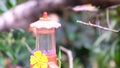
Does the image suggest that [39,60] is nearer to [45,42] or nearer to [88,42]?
[45,42]

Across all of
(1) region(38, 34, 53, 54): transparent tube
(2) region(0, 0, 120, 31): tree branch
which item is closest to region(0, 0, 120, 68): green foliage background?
(2) region(0, 0, 120, 31): tree branch

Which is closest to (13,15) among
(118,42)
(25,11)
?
(25,11)

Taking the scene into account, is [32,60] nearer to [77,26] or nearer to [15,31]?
[15,31]

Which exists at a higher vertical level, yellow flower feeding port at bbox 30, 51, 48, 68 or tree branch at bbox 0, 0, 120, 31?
tree branch at bbox 0, 0, 120, 31

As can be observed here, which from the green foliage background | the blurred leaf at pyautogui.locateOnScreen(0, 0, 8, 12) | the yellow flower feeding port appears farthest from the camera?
the green foliage background

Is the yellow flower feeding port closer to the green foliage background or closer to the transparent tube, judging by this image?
the transparent tube

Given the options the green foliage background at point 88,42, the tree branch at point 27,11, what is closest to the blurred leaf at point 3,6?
the tree branch at point 27,11

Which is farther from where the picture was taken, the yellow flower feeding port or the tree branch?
the tree branch

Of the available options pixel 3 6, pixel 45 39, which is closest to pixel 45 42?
pixel 45 39
